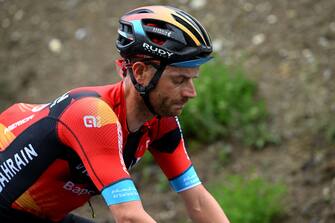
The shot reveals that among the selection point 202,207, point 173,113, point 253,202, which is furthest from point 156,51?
point 253,202

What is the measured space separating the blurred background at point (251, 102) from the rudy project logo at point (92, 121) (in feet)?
10.2

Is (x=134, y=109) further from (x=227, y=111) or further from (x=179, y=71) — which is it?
(x=227, y=111)

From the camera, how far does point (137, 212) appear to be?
149 inches

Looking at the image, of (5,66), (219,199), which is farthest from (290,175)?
(5,66)

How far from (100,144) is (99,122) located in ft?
0.36

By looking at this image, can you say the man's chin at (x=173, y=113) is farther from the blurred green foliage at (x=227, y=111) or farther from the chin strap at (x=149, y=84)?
the blurred green foliage at (x=227, y=111)

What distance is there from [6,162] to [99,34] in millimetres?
5688

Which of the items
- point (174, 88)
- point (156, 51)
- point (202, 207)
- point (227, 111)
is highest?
point (156, 51)

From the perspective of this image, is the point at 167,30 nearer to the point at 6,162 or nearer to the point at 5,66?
the point at 6,162

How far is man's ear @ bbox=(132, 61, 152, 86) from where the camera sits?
13.5ft

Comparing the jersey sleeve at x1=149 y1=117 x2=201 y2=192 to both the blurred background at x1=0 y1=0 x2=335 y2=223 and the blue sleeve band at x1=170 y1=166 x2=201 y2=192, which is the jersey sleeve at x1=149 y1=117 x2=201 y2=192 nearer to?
the blue sleeve band at x1=170 y1=166 x2=201 y2=192

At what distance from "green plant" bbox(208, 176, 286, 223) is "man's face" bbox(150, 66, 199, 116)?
285 centimetres

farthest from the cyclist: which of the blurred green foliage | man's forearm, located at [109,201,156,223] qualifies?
the blurred green foliage

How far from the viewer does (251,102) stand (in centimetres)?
785
